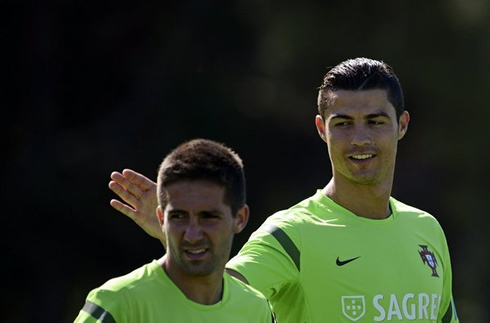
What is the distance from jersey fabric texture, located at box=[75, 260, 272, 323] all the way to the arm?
2.59 feet

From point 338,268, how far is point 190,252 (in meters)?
1.10

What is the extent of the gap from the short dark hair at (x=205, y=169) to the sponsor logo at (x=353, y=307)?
90 centimetres

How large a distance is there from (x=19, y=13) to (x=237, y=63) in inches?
100

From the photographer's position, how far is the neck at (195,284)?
4062 mm

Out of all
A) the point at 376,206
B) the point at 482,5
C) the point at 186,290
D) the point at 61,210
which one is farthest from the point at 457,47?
the point at 186,290

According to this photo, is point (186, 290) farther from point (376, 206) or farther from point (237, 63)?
point (237, 63)

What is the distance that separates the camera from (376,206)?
17.2 ft

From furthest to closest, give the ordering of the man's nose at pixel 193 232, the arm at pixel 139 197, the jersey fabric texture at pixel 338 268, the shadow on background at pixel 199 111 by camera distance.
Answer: the shadow on background at pixel 199 111
the arm at pixel 139 197
the jersey fabric texture at pixel 338 268
the man's nose at pixel 193 232

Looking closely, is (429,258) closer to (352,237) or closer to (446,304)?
(446,304)

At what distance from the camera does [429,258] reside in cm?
519

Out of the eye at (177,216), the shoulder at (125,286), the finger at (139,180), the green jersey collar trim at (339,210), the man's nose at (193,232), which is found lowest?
the shoulder at (125,286)

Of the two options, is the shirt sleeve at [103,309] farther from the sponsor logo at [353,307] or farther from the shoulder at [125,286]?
the sponsor logo at [353,307]

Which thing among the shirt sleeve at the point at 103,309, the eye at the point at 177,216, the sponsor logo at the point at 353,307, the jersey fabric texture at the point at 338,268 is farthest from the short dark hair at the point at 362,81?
→ the shirt sleeve at the point at 103,309

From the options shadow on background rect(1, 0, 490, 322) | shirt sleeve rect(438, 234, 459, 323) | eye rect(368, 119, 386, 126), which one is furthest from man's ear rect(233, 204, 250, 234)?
shadow on background rect(1, 0, 490, 322)
